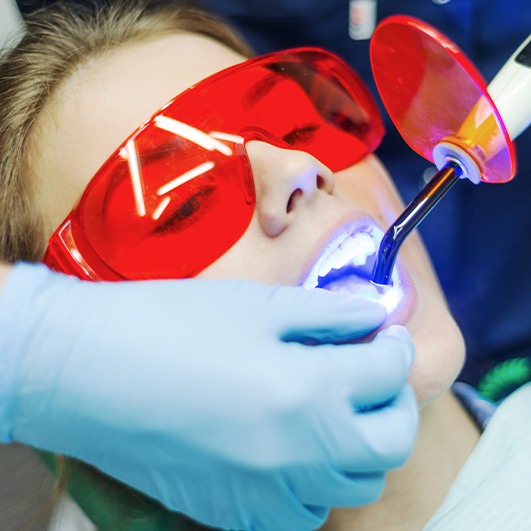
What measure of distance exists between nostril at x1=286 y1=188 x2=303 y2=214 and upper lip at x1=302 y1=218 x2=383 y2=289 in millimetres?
69

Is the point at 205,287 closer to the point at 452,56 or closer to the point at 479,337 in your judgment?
the point at 452,56

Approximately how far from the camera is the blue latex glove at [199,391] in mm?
732

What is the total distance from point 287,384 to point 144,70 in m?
0.58

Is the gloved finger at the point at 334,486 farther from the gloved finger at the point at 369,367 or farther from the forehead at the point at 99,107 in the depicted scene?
the forehead at the point at 99,107

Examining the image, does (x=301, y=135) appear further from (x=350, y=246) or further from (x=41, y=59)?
(x=41, y=59)

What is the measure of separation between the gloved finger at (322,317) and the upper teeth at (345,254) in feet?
0.32

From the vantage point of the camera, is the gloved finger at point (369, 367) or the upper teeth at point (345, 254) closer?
the gloved finger at point (369, 367)

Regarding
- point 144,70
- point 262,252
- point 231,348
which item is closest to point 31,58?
point 144,70

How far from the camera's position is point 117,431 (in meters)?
0.74

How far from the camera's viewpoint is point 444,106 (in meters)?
0.91

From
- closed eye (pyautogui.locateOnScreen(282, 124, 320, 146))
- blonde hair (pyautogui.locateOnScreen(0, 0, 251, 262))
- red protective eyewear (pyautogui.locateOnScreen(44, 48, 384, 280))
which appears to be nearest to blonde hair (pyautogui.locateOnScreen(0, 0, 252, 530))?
blonde hair (pyautogui.locateOnScreen(0, 0, 251, 262))

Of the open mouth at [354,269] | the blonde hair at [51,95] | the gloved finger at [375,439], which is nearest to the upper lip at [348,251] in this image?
the open mouth at [354,269]

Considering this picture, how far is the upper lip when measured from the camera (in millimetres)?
938

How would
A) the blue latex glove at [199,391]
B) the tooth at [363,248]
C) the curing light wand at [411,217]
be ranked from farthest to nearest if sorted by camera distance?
the tooth at [363,248], the curing light wand at [411,217], the blue latex glove at [199,391]
